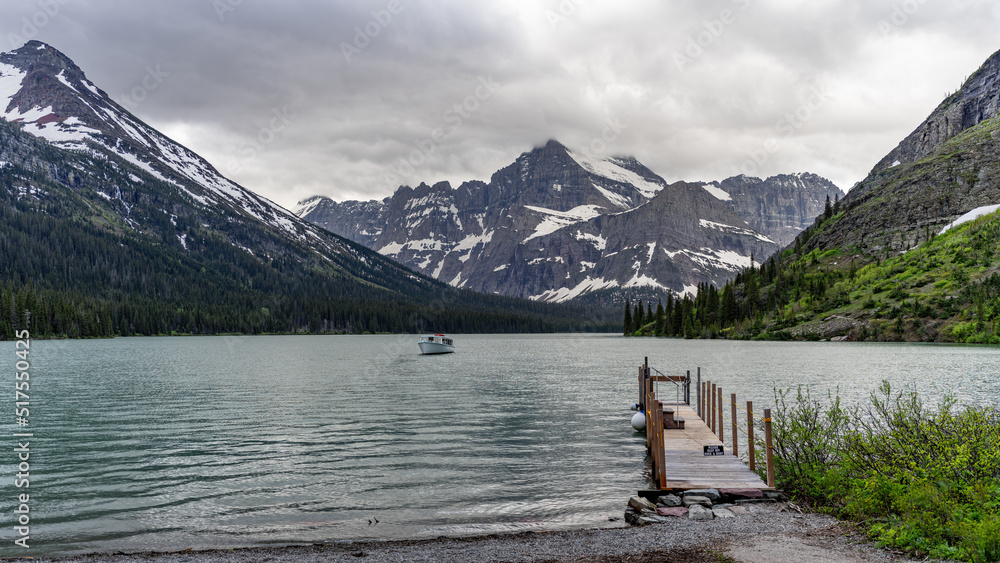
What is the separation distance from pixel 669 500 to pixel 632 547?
4.99m

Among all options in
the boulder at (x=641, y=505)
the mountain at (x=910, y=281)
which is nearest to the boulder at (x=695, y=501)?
the boulder at (x=641, y=505)

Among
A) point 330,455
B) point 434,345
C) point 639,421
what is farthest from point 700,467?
point 434,345

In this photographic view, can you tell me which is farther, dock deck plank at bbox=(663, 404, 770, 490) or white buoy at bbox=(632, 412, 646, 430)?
white buoy at bbox=(632, 412, 646, 430)

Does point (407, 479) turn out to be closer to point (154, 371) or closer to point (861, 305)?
point (154, 371)

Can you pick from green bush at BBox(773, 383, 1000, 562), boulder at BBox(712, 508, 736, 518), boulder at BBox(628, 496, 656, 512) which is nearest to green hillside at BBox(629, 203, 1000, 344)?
green bush at BBox(773, 383, 1000, 562)

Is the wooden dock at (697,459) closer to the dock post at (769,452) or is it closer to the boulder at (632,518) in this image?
the dock post at (769,452)

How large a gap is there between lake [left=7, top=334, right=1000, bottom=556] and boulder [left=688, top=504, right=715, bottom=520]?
2632 mm

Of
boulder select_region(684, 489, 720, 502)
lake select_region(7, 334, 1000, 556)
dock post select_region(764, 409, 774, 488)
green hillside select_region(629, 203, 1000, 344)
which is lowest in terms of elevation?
lake select_region(7, 334, 1000, 556)

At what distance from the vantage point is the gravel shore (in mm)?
15227

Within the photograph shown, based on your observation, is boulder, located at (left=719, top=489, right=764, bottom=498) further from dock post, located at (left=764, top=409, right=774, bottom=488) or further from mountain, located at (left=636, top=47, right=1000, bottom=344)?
mountain, located at (left=636, top=47, right=1000, bottom=344)

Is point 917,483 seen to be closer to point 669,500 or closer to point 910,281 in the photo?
point 669,500

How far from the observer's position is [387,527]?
20.5 metres

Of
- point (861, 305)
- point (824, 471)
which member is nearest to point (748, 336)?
point (861, 305)

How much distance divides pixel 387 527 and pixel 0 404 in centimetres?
4229
